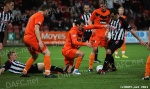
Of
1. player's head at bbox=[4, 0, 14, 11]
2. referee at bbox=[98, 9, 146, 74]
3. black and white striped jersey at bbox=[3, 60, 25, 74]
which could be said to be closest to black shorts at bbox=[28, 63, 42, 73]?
black and white striped jersey at bbox=[3, 60, 25, 74]

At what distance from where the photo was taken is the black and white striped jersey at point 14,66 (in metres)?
11.9

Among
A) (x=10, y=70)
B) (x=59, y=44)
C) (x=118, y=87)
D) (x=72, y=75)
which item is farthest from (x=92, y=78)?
(x=59, y=44)

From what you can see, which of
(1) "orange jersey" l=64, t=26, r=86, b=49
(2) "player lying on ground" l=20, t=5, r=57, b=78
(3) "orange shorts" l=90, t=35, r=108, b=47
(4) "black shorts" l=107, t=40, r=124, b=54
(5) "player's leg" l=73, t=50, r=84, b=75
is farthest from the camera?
(3) "orange shorts" l=90, t=35, r=108, b=47

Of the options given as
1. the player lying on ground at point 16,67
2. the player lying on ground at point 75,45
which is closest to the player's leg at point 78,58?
the player lying on ground at point 75,45

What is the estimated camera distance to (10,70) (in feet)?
40.2

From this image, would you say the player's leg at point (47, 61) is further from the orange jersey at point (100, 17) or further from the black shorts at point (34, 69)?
the orange jersey at point (100, 17)

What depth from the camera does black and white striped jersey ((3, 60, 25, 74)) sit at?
39.1 ft

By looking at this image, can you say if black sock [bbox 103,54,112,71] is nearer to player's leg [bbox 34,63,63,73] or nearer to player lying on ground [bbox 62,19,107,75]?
player lying on ground [bbox 62,19,107,75]

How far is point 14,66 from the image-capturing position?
39.8ft

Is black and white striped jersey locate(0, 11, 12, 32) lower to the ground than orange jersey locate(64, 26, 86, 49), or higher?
higher

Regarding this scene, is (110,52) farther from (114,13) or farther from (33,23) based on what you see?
(33,23)

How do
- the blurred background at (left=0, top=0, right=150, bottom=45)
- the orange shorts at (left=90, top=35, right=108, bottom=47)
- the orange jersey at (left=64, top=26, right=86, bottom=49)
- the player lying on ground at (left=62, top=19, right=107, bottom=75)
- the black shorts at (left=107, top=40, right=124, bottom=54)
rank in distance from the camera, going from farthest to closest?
the blurred background at (left=0, top=0, right=150, bottom=45) → the orange shorts at (left=90, top=35, right=108, bottom=47) → the black shorts at (left=107, top=40, right=124, bottom=54) → the player lying on ground at (left=62, top=19, right=107, bottom=75) → the orange jersey at (left=64, top=26, right=86, bottom=49)

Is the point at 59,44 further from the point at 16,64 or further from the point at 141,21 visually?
the point at 16,64

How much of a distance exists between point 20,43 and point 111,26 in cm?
1524
